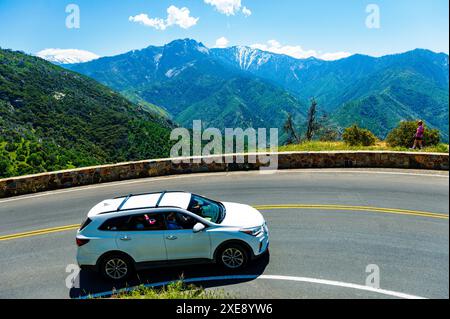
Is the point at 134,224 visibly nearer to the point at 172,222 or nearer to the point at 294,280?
the point at 172,222

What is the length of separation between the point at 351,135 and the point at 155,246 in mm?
25706

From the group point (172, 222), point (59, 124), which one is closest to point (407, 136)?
point (172, 222)

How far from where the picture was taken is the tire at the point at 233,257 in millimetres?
6625

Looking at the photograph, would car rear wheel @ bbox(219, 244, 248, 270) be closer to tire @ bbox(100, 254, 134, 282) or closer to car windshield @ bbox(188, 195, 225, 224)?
car windshield @ bbox(188, 195, 225, 224)

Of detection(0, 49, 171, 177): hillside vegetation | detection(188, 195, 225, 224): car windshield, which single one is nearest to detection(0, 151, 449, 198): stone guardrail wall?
detection(188, 195, 225, 224): car windshield

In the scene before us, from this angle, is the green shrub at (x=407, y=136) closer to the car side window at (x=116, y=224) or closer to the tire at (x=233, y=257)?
the tire at (x=233, y=257)

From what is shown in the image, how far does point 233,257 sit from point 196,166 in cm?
881

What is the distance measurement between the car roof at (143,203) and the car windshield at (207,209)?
15cm

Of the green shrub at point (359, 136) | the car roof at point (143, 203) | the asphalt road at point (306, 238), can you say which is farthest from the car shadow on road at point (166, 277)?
the green shrub at point (359, 136)

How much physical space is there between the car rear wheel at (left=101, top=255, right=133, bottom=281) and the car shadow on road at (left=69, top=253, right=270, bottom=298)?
0.14 meters

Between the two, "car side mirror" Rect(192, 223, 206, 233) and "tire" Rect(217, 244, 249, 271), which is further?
"tire" Rect(217, 244, 249, 271)

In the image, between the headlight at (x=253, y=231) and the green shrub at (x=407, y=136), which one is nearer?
the headlight at (x=253, y=231)

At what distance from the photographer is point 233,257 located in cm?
667

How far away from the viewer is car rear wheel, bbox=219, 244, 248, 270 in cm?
662
